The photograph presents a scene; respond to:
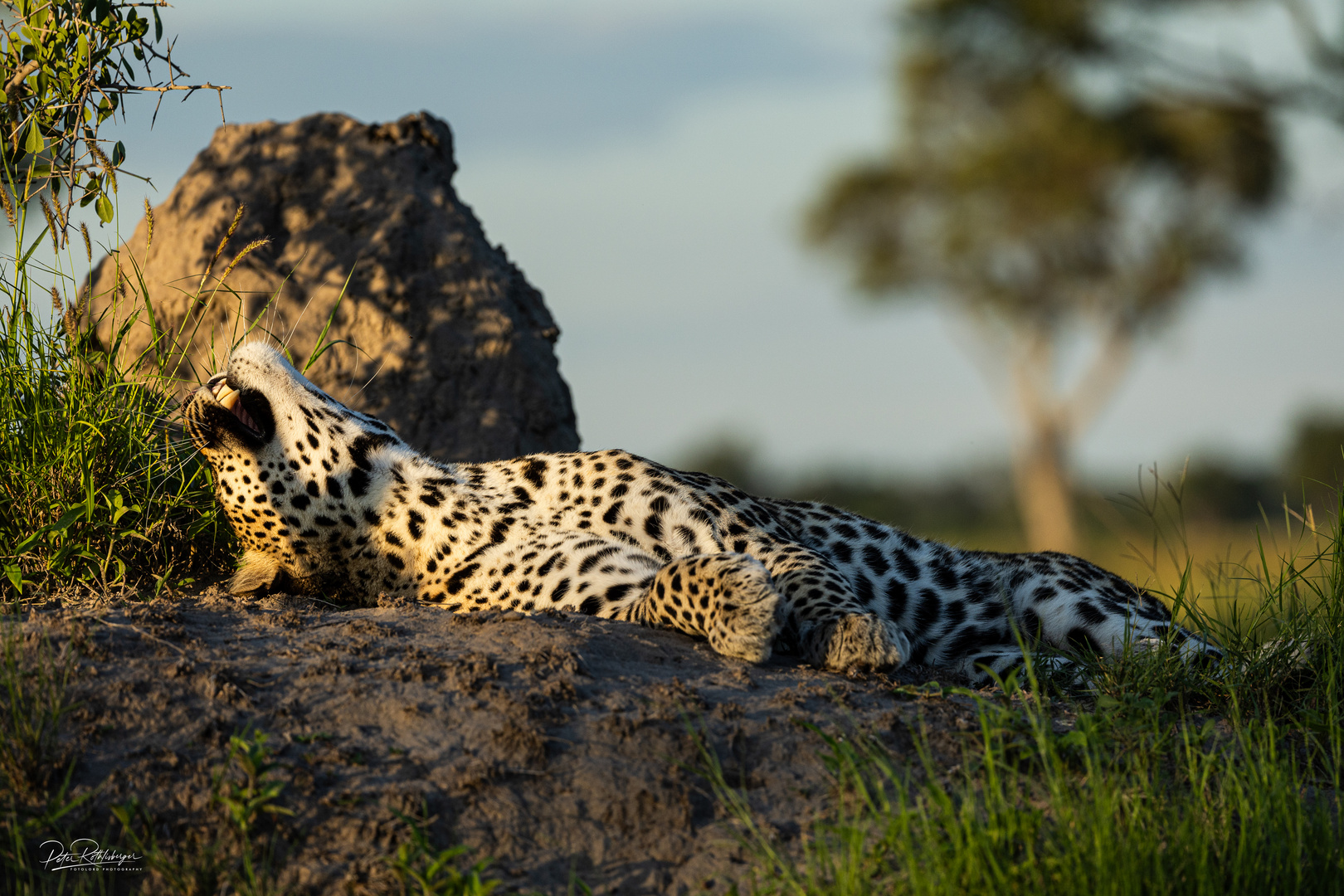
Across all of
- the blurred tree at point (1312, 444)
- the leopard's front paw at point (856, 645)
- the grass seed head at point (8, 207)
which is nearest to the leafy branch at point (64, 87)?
the grass seed head at point (8, 207)

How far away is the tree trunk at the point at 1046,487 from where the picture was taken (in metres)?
25.5

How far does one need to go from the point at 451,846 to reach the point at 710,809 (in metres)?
0.67

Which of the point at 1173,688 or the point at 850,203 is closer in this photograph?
the point at 1173,688

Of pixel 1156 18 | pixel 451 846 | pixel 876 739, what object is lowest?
pixel 451 846

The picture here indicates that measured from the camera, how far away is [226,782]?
3.19 metres

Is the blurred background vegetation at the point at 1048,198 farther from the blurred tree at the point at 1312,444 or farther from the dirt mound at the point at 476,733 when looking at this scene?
the dirt mound at the point at 476,733

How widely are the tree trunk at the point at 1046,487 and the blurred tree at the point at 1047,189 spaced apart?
39 mm

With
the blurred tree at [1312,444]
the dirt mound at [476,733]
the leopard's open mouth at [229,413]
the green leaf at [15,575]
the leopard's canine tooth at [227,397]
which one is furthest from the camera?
the blurred tree at [1312,444]

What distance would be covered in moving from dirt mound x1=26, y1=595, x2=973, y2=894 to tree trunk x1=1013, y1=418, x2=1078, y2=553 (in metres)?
22.2

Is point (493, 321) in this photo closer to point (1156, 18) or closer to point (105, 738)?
point (105, 738)

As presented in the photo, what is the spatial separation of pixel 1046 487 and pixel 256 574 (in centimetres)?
2310

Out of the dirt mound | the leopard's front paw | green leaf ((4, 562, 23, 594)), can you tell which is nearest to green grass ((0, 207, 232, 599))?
green leaf ((4, 562, 23, 594))

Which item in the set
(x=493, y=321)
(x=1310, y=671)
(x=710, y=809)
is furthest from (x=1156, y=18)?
(x=710, y=809)

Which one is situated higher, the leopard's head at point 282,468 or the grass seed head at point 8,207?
the grass seed head at point 8,207
